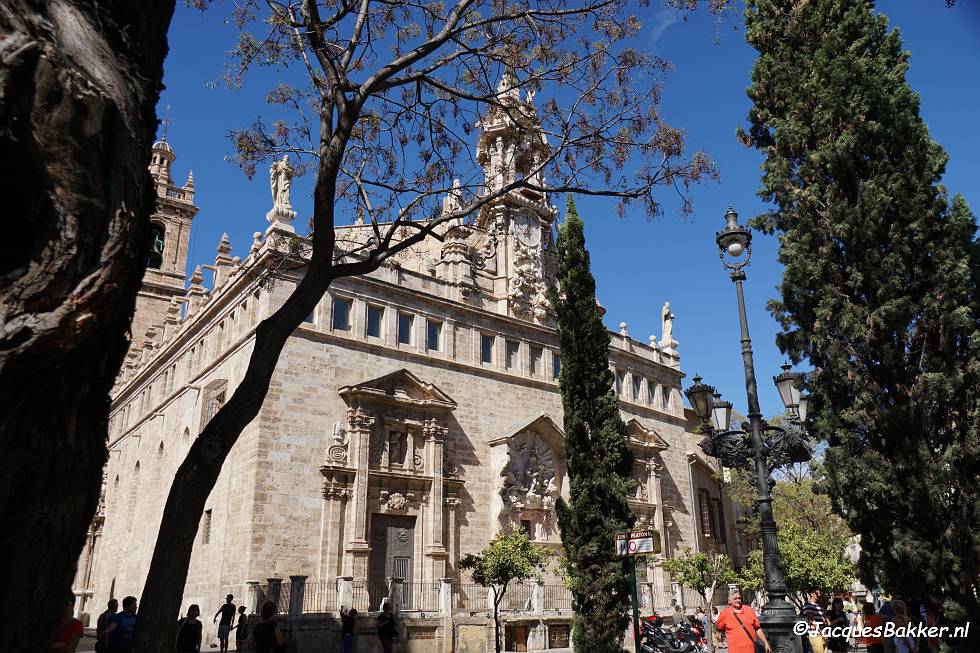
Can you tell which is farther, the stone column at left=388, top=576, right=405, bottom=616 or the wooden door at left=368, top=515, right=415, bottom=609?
the wooden door at left=368, top=515, right=415, bottom=609

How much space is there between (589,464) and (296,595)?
29.1 feet

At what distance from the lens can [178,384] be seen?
30609mm

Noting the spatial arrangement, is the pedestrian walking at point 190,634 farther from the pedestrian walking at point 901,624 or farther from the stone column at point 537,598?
the stone column at point 537,598

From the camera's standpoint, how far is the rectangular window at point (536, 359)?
32125 mm

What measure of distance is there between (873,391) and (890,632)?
16.1 feet

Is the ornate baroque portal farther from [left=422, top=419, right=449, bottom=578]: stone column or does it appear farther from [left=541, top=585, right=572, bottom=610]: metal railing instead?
[left=541, top=585, right=572, bottom=610]: metal railing

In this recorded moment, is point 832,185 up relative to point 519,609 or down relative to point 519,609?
up

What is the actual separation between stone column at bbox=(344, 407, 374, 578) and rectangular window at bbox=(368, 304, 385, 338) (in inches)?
126

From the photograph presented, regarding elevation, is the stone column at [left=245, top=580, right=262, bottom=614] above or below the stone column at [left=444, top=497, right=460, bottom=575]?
below

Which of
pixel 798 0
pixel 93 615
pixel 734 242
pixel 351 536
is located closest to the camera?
pixel 734 242

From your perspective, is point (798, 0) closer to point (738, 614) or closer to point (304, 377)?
point (738, 614)

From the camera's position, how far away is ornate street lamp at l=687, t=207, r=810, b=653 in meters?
11.1

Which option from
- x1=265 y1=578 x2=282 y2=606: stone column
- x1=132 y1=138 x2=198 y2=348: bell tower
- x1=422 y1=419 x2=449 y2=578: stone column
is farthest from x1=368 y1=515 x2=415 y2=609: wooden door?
x1=132 y1=138 x2=198 y2=348: bell tower

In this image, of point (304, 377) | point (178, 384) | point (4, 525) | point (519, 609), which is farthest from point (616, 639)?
point (178, 384)
